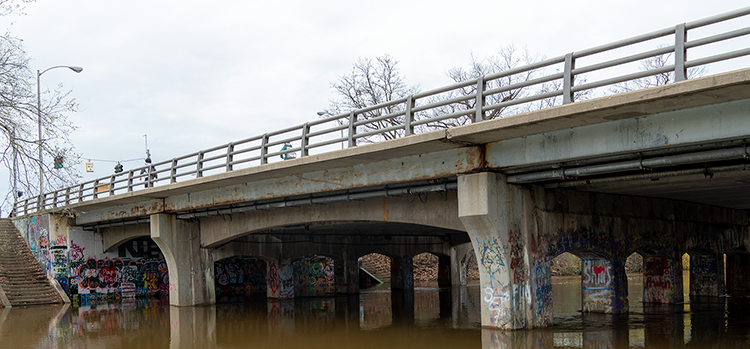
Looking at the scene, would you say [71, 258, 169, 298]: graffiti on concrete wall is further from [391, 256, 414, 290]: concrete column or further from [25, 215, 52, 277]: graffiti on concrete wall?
[391, 256, 414, 290]: concrete column

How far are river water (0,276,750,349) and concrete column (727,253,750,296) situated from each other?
4.81 m

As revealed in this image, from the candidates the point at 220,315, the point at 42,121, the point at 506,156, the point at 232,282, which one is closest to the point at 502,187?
the point at 506,156

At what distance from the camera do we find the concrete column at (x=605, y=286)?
64.8 feet

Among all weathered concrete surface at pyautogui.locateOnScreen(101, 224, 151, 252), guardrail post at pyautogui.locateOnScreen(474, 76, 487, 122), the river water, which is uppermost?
guardrail post at pyautogui.locateOnScreen(474, 76, 487, 122)

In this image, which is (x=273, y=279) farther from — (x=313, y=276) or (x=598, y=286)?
(x=598, y=286)

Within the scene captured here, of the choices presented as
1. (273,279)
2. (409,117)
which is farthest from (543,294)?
(273,279)

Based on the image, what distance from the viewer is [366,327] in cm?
1950

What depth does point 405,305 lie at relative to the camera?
1104 inches

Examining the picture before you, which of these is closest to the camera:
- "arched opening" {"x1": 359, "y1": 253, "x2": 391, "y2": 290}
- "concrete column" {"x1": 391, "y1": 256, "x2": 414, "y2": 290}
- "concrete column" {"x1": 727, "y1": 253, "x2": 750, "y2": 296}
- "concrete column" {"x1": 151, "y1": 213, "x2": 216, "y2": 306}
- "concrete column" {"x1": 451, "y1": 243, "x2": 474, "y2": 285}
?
"concrete column" {"x1": 151, "y1": 213, "x2": 216, "y2": 306}

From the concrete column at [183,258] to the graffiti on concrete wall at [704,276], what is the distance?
2074 centimetres

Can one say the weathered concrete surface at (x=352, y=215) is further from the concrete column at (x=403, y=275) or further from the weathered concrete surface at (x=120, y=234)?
the concrete column at (x=403, y=275)

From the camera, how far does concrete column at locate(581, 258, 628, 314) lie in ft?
64.8

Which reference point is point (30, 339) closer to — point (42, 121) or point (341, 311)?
point (42, 121)

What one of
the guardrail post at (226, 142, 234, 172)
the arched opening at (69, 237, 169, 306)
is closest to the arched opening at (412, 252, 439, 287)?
the arched opening at (69, 237, 169, 306)
